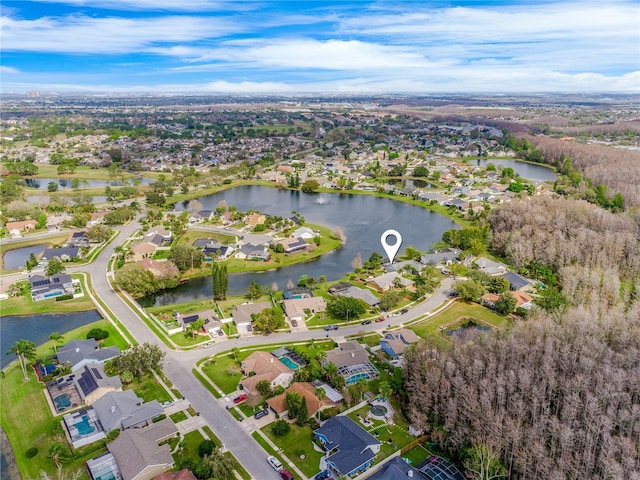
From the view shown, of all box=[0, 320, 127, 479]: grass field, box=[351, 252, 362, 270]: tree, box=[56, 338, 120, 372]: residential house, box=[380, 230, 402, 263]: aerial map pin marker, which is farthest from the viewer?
box=[380, 230, 402, 263]: aerial map pin marker

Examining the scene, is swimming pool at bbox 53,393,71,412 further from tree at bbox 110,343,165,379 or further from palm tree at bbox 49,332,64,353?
palm tree at bbox 49,332,64,353

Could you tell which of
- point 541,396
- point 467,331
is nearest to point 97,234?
point 467,331

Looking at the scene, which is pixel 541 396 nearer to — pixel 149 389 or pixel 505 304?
pixel 505 304

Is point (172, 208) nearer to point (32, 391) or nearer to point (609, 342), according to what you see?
point (32, 391)

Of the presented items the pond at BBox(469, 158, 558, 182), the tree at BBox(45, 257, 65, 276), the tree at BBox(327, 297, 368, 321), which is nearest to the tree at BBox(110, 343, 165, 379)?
the tree at BBox(327, 297, 368, 321)

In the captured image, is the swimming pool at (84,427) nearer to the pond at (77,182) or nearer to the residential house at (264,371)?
the residential house at (264,371)
